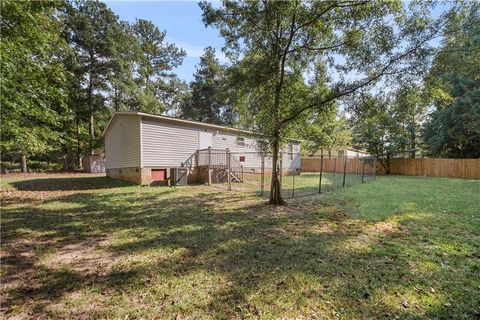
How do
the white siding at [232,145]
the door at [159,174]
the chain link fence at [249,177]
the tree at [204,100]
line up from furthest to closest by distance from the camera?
the tree at [204,100] < the white siding at [232,145] < the door at [159,174] < the chain link fence at [249,177]

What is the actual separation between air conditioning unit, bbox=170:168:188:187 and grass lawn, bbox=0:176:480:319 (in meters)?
5.54

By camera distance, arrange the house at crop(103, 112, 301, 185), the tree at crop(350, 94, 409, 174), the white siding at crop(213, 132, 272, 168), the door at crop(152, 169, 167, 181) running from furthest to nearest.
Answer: the tree at crop(350, 94, 409, 174)
the white siding at crop(213, 132, 272, 168)
the door at crop(152, 169, 167, 181)
the house at crop(103, 112, 301, 185)

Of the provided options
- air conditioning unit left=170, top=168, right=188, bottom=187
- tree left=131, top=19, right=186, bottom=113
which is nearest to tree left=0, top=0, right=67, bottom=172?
air conditioning unit left=170, top=168, right=188, bottom=187

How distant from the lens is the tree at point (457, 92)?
5785mm

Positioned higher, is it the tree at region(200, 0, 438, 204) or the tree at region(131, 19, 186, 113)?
the tree at region(131, 19, 186, 113)

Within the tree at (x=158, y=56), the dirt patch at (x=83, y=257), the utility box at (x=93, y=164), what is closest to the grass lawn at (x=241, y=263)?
the dirt patch at (x=83, y=257)

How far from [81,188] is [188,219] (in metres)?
7.89

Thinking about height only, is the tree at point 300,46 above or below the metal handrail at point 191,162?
above

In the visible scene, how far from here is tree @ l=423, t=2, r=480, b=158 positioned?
5785 millimetres

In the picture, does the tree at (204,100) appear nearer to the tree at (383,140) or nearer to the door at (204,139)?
the tree at (383,140)

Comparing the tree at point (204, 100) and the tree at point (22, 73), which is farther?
the tree at point (204, 100)

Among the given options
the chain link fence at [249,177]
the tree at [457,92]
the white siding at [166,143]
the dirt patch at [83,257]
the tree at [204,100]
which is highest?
the tree at [204,100]

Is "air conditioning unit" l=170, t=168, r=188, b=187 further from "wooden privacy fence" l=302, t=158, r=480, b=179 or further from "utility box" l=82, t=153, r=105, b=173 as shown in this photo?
"utility box" l=82, t=153, r=105, b=173

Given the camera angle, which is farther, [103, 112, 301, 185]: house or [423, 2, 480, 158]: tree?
[103, 112, 301, 185]: house
